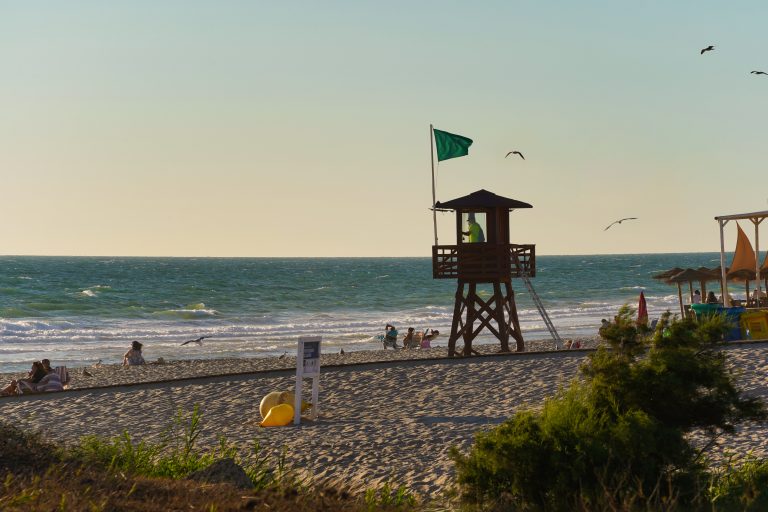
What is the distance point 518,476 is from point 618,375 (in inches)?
60.4

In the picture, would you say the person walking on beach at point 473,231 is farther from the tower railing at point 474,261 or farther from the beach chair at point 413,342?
the beach chair at point 413,342

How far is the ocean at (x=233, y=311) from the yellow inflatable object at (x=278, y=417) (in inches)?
972

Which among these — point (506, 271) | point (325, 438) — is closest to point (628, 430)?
point (325, 438)

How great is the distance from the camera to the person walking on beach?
29.2 meters

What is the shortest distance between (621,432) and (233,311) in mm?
64482

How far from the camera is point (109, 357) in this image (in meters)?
43.0

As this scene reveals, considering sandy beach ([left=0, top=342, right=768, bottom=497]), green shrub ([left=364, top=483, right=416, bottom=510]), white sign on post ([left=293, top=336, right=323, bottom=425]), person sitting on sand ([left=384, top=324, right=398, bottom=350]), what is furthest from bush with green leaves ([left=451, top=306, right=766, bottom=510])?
person sitting on sand ([left=384, top=324, right=398, bottom=350])

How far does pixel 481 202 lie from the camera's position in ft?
94.6

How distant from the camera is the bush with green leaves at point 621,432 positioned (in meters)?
9.92

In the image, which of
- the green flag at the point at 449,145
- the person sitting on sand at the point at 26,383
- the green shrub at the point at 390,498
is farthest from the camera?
the green flag at the point at 449,145

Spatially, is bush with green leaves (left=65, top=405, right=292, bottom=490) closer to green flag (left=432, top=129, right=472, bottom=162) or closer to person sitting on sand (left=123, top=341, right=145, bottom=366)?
green flag (left=432, top=129, right=472, bottom=162)

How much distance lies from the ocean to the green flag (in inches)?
625

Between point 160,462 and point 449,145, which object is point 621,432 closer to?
point 160,462

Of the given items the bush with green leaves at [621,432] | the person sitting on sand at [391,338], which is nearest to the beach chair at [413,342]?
the person sitting on sand at [391,338]
